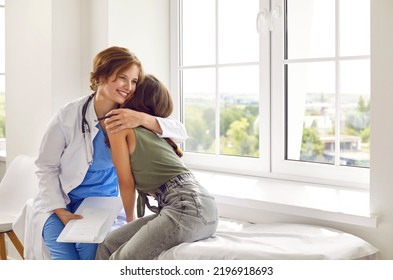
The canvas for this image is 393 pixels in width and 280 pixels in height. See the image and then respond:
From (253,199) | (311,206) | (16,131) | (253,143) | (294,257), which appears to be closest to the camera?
(294,257)

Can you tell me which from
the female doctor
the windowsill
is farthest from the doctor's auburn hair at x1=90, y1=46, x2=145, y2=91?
the windowsill

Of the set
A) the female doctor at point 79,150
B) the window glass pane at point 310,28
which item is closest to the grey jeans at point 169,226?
the female doctor at point 79,150

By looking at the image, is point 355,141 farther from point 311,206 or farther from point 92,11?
point 92,11

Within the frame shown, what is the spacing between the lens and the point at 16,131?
3273 mm

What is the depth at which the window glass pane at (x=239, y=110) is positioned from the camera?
2.73m

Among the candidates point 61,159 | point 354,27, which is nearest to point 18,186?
point 61,159

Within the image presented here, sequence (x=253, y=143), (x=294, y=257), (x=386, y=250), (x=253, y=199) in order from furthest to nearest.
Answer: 1. (x=253, y=143)
2. (x=253, y=199)
3. (x=386, y=250)
4. (x=294, y=257)

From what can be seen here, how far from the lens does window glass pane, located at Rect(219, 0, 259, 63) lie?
2.72 meters

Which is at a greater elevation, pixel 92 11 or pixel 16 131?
pixel 92 11

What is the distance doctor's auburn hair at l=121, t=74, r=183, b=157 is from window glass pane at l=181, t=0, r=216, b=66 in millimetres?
803

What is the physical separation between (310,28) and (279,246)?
1100 millimetres
